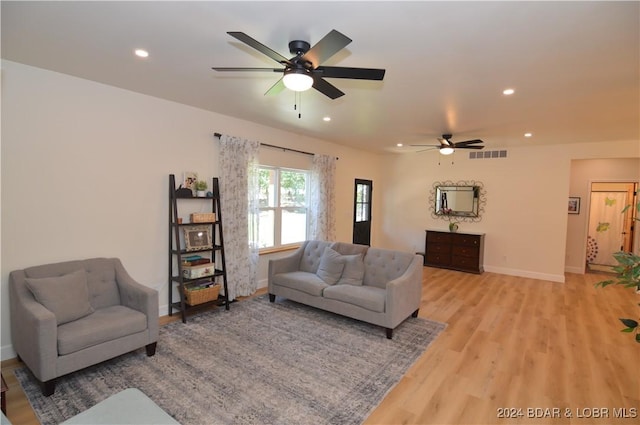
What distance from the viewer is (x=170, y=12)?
78.5 inches

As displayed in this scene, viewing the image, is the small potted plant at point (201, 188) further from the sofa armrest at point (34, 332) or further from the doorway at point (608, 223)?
the doorway at point (608, 223)

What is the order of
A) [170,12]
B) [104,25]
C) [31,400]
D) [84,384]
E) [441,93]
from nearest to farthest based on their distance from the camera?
[170,12]
[104,25]
[31,400]
[84,384]
[441,93]

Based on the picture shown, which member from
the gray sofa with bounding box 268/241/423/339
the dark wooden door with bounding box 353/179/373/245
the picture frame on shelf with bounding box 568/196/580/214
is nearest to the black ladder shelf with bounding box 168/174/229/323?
the gray sofa with bounding box 268/241/423/339

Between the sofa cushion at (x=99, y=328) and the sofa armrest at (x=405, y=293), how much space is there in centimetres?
249

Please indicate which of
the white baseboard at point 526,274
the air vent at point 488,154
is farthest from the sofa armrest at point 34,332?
the air vent at point 488,154

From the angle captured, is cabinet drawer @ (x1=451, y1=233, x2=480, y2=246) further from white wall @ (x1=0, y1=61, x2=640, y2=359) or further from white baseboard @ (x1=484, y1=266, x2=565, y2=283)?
white wall @ (x1=0, y1=61, x2=640, y2=359)

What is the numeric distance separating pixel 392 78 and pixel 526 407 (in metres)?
2.98

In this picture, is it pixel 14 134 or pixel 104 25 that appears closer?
pixel 104 25

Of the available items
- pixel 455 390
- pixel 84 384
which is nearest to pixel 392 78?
pixel 455 390

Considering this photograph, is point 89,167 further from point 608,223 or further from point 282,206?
point 608,223

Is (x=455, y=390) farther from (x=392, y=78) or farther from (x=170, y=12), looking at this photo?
(x=170, y=12)

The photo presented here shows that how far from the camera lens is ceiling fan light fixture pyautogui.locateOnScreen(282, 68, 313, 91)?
2.19 m

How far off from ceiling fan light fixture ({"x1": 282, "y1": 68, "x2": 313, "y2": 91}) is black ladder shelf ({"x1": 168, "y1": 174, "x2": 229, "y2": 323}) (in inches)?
90.3

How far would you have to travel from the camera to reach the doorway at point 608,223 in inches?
275
